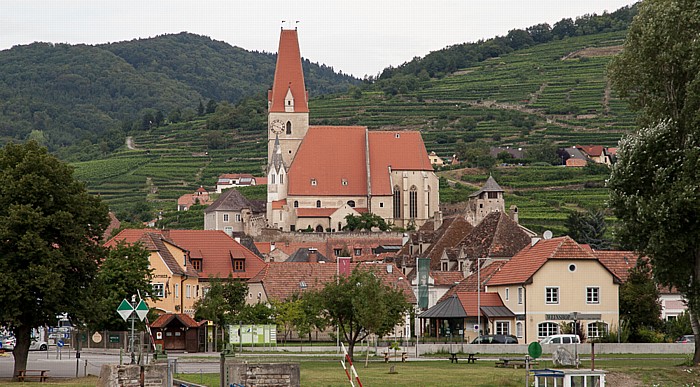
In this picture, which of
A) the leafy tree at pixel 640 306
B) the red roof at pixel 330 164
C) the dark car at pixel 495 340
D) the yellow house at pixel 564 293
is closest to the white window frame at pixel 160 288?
the dark car at pixel 495 340

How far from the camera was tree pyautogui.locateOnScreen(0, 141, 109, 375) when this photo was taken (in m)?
40.6

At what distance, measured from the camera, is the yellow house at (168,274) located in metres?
68.2

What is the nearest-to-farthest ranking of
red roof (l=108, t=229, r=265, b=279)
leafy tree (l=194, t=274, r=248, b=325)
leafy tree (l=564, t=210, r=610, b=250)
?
1. leafy tree (l=194, t=274, r=248, b=325)
2. red roof (l=108, t=229, r=265, b=279)
3. leafy tree (l=564, t=210, r=610, b=250)

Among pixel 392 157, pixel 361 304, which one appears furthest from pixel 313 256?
pixel 361 304

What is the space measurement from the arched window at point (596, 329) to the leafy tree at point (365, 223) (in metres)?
74.5

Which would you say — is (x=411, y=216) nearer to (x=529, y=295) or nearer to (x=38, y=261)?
(x=529, y=295)

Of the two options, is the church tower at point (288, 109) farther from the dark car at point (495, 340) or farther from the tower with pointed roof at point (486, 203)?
the dark car at point (495, 340)

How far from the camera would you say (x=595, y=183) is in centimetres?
15650

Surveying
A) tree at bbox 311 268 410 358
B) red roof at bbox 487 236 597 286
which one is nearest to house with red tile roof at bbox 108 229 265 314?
red roof at bbox 487 236 597 286

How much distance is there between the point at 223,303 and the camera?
63812 millimetres

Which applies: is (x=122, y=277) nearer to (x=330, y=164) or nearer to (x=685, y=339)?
(x=685, y=339)

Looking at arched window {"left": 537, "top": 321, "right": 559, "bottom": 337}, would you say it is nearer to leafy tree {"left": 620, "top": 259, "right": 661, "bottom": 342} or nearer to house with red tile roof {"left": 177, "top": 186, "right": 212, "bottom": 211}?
leafy tree {"left": 620, "top": 259, "right": 661, "bottom": 342}

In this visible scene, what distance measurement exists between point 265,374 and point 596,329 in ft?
120

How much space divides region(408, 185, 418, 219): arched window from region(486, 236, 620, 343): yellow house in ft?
264
